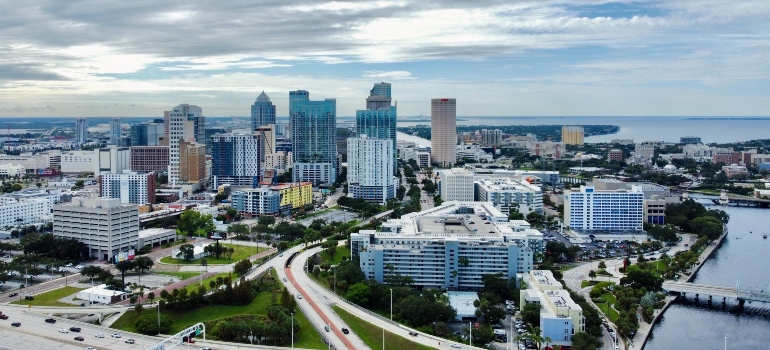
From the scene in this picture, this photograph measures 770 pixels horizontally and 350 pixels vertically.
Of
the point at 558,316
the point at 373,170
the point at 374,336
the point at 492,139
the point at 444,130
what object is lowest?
the point at 374,336

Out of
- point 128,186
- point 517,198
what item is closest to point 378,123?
point 517,198

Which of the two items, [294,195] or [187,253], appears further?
[294,195]

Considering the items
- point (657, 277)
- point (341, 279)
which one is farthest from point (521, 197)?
point (341, 279)

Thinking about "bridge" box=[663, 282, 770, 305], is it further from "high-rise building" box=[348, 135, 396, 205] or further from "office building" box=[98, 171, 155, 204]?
"office building" box=[98, 171, 155, 204]

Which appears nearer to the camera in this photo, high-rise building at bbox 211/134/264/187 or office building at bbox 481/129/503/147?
high-rise building at bbox 211/134/264/187

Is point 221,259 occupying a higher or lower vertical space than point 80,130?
lower

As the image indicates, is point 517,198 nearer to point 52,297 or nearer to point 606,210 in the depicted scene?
point 606,210

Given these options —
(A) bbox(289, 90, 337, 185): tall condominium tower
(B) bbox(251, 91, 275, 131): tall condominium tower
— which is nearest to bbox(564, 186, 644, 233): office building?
(A) bbox(289, 90, 337, 185): tall condominium tower
